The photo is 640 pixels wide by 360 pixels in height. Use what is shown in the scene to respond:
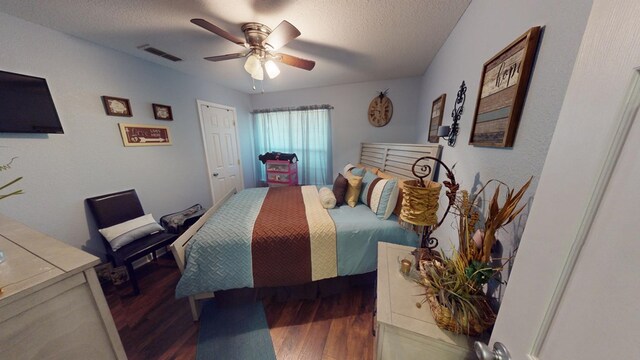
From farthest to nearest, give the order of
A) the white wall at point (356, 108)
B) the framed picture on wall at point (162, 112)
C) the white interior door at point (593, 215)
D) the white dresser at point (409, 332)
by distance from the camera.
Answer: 1. the white wall at point (356, 108)
2. the framed picture on wall at point (162, 112)
3. the white dresser at point (409, 332)
4. the white interior door at point (593, 215)

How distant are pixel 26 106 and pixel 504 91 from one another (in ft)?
10.5

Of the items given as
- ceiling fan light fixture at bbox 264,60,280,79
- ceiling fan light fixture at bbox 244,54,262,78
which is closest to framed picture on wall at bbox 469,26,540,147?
ceiling fan light fixture at bbox 264,60,280,79

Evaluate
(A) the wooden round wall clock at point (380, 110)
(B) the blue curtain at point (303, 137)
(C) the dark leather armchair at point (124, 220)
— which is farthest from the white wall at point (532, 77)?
(C) the dark leather armchair at point (124, 220)

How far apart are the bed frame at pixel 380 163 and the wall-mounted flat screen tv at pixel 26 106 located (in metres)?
1.43

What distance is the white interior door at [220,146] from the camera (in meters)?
3.02

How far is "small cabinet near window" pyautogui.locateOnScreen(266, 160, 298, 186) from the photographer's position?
365 cm

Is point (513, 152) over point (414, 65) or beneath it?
beneath

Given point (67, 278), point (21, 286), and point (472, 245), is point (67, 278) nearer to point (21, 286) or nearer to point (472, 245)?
point (21, 286)

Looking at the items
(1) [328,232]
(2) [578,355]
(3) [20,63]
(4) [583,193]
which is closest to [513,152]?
(4) [583,193]

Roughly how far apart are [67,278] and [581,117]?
5.10ft

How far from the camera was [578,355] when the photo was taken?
1.11 feet

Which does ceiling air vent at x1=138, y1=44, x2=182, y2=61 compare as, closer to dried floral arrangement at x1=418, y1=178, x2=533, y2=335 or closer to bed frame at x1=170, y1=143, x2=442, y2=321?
bed frame at x1=170, y1=143, x2=442, y2=321

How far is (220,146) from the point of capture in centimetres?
330

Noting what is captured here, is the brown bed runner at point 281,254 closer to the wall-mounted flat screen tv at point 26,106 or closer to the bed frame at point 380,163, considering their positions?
the bed frame at point 380,163
